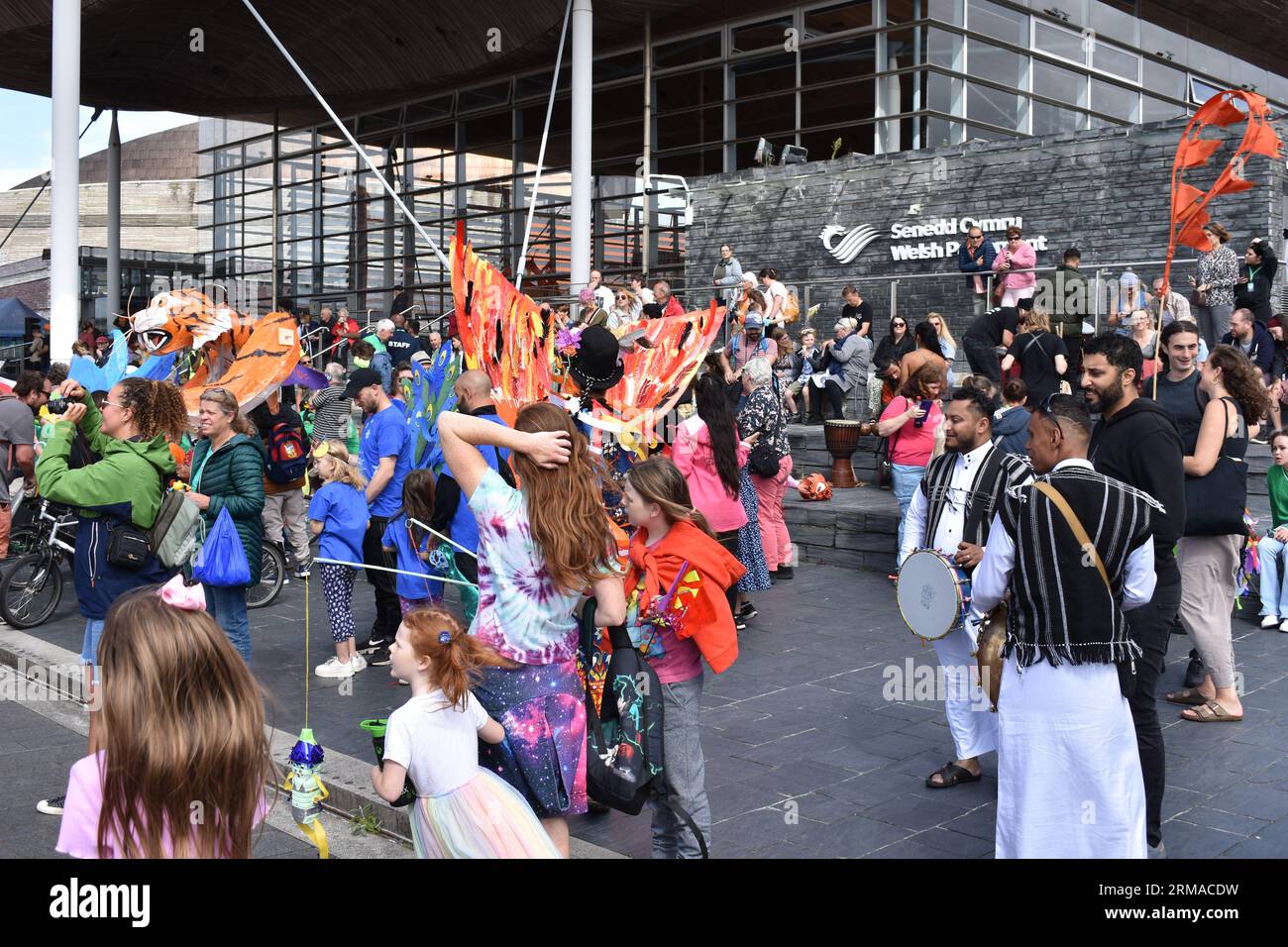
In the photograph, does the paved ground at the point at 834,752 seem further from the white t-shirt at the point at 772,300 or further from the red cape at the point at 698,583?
the white t-shirt at the point at 772,300

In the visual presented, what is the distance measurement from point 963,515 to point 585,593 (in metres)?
2.27

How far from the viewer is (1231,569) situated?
20.2 feet

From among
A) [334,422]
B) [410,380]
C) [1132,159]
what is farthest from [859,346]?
[410,380]

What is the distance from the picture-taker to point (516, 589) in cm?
378

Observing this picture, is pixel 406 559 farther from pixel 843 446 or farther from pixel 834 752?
pixel 843 446

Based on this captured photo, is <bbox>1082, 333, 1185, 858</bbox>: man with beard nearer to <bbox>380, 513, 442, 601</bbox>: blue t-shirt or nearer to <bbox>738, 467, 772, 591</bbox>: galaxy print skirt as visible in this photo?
<bbox>380, 513, 442, 601</bbox>: blue t-shirt

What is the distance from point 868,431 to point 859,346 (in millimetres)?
2189

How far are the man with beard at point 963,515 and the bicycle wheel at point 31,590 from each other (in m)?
6.79

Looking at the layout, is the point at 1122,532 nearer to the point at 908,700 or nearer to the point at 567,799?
the point at 567,799

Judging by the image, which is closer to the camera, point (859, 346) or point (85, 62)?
point (859, 346)

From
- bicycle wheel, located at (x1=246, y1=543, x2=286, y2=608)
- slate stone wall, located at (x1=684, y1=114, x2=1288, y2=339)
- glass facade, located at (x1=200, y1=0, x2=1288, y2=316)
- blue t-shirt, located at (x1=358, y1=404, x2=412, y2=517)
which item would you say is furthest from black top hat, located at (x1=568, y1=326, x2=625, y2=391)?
glass facade, located at (x1=200, y1=0, x2=1288, y2=316)

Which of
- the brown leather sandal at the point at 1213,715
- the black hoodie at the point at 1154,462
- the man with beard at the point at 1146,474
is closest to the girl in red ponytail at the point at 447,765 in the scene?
the man with beard at the point at 1146,474

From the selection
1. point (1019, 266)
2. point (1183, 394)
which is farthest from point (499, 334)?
point (1019, 266)

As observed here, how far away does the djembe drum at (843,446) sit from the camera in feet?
43.0
